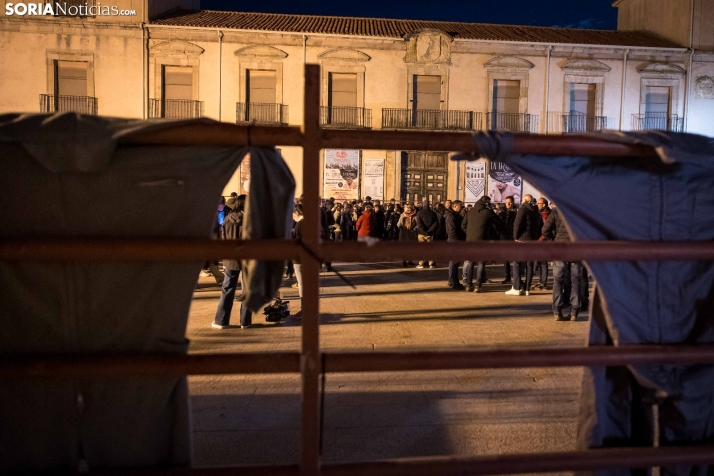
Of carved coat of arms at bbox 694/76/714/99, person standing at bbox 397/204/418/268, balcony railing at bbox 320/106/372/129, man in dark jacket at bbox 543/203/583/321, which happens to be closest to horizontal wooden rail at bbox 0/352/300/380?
man in dark jacket at bbox 543/203/583/321

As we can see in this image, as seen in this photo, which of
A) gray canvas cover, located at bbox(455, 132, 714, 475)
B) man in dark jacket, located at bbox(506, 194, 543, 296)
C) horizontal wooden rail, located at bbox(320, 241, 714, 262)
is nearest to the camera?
horizontal wooden rail, located at bbox(320, 241, 714, 262)

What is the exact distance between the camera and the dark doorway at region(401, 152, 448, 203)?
79.0 ft

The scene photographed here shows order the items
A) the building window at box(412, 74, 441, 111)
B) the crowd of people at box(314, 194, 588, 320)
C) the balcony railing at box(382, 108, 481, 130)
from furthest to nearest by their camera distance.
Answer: the building window at box(412, 74, 441, 111) < the balcony railing at box(382, 108, 481, 130) < the crowd of people at box(314, 194, 588, 320)

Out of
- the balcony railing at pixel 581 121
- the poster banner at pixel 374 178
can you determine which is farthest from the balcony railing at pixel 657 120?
the poster banner at pixel 374 178

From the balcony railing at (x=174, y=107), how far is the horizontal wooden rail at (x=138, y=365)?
74.5ft

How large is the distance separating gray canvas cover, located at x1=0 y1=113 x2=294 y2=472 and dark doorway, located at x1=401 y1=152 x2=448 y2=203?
22.4 metres

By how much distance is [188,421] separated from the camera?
194cm

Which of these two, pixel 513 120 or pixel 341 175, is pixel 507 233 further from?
pixel 513 120

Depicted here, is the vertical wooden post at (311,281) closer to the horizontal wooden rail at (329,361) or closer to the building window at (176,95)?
the horizontal wooden rail at (329,361)

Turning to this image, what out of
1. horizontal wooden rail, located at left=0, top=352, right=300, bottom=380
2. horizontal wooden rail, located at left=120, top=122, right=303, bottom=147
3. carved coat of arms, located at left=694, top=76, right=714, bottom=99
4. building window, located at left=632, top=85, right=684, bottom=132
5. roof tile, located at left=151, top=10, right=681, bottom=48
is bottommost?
horizontal wooden rail, located at left=0, top=352, right=300, bottom=380

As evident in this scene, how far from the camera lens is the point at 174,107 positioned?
2308 cm

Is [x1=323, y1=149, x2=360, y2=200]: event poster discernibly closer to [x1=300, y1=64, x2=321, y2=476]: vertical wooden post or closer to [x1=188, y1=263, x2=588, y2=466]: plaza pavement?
[x1=188, y1=263, x2=588, y2=466]: plaza pavement

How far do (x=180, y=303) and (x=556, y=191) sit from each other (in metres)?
1.46

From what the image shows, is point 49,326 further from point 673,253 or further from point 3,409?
point 673,253
